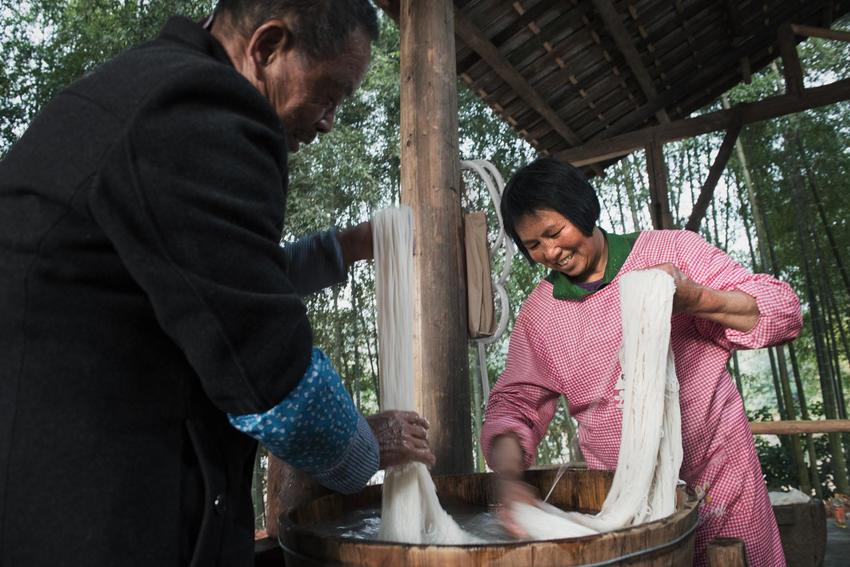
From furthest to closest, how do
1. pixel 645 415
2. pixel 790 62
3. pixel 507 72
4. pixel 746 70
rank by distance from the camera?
pixel 746 70, pixel 790 62, pixel 507 72, pixel 645 415

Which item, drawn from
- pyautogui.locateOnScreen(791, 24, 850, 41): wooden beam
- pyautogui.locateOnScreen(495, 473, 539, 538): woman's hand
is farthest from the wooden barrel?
pyautogui.locateOnScreen(791, 24, 850, 41): wooden beam

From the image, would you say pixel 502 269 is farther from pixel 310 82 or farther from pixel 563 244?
pixel 310 82

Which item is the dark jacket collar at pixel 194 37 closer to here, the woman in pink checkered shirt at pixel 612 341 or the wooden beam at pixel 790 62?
the woman in pink checkered shirt at pixel 612 341

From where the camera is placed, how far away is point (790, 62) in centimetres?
574

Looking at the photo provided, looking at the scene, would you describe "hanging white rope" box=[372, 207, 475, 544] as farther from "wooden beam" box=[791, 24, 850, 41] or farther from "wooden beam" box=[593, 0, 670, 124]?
"wooden beam" box=[791, 24, 850, 41]

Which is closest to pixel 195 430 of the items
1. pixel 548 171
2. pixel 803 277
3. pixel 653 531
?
pixel 653 531

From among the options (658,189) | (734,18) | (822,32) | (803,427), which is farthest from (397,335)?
(734,18)

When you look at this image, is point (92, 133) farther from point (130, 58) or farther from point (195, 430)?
point (195, 430)

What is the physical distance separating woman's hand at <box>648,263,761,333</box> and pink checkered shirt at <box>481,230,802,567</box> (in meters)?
0.02

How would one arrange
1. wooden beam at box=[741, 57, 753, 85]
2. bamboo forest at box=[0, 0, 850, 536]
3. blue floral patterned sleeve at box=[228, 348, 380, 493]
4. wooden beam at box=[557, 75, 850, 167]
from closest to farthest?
blue floral patterned sleeve at box=[228, 348, 380, 493] < wooden beam at box=[557, 75, 850, 167] < wooden beam at box=[741, 57, 753, 85] < bamboo forest at box=[0, 0, 850, 536]

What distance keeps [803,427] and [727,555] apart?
166 inches

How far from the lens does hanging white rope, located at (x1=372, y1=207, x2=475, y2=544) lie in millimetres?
1287

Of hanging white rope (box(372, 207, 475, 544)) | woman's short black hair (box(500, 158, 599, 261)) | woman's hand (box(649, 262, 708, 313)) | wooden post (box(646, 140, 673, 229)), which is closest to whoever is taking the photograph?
hanging white rope (box(372, 207, 475, 544))

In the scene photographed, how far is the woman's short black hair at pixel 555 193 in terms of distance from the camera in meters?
1.81
